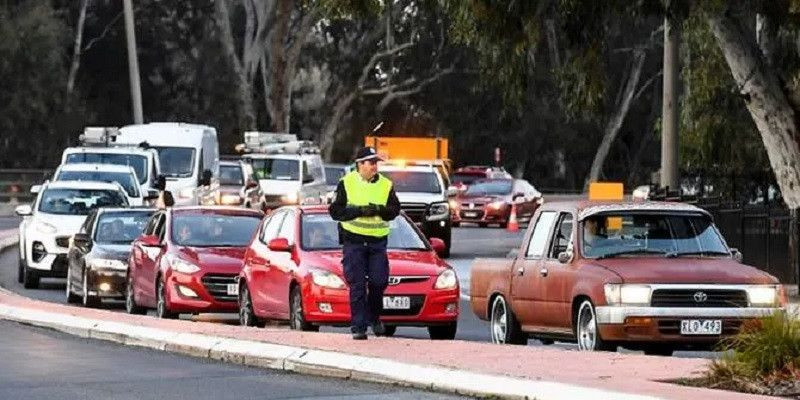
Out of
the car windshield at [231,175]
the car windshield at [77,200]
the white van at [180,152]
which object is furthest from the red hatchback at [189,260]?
A: the car windshield at [231,175]

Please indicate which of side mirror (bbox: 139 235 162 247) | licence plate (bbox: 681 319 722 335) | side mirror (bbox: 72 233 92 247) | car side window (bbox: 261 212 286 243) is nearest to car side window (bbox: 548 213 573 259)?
licence plate (bbox: 681 319 722 335)

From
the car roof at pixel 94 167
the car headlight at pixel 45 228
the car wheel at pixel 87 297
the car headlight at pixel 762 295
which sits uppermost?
the car roof at pixel 94 167

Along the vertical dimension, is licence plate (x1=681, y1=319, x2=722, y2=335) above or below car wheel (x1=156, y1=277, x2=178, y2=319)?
above

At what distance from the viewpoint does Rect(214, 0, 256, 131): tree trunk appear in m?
81.6

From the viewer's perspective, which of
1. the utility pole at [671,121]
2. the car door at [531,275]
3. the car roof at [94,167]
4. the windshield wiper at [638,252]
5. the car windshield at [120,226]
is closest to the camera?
the windshield wiper at [638,252]

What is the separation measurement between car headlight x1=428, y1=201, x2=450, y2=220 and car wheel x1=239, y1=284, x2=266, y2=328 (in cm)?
2022

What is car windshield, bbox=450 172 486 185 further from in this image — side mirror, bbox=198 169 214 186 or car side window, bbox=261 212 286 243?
car side window, bbox=261 212 286 243

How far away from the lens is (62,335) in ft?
79.6

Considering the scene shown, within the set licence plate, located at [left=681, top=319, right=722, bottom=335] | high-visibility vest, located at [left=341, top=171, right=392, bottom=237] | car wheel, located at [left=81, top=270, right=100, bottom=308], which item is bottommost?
car wheel, located at [left=81, top=270, right=100, bottom=308]

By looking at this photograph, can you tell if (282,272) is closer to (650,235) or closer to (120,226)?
(650,235)

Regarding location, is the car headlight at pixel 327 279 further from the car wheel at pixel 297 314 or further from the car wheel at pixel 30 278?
the car wheel at pixel 30 278

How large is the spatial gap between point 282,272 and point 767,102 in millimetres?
11573

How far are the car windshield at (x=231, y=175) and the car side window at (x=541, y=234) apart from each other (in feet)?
112

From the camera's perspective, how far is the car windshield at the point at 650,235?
20.6m
